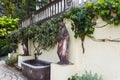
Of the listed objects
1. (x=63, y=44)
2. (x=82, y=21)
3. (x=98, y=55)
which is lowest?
(x=98, y=55)

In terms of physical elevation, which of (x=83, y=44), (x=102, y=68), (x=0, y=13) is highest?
(x=0, y=13)

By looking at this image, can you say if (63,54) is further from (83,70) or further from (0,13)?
(0,13)

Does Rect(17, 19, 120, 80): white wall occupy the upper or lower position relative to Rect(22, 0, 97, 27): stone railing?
lower

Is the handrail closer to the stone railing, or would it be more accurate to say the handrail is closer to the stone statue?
the stone railing

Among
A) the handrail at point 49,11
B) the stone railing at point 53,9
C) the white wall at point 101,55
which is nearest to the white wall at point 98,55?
the white wall at point 101,55

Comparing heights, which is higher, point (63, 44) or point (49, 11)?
point (49, 11)

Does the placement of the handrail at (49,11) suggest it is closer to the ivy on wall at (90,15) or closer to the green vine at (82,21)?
the ivy on wall at (90,15)

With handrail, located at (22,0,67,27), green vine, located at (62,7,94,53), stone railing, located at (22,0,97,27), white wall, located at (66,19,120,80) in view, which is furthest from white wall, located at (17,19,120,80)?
handrail, located at (22,0,67,27)

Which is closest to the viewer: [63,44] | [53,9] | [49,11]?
[63,44]

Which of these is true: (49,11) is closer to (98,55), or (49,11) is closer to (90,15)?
(90,15)

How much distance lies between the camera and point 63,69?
5.50m

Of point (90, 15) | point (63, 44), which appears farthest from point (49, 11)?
point (90, 15)

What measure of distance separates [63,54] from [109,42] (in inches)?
63.3

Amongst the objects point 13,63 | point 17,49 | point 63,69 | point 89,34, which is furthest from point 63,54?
point 17,49
